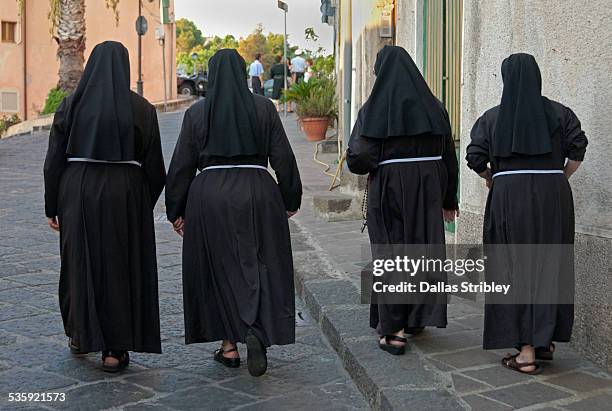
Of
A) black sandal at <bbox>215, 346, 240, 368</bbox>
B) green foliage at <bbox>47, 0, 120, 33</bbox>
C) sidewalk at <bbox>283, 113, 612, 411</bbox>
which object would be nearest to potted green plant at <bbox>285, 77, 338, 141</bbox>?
green foliage at <bbox>47, 0, 120, 33</bbox>

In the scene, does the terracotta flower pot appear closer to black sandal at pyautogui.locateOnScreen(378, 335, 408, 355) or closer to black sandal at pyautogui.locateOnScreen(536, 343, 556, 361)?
black sandal at pyautogui.locateOnScreen(378, 335, 408, 355)

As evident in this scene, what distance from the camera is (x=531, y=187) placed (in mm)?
5148

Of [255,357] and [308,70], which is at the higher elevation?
[308,70]

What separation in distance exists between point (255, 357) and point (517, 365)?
1.38 meters

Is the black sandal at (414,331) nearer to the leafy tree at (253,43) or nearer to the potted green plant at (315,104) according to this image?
the potted green plant at (315,104)

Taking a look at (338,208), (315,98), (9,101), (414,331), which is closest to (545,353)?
(414,331)

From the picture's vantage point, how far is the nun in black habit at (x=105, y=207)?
546 cm

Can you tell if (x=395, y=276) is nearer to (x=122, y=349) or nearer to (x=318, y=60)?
(x=122, y=349)

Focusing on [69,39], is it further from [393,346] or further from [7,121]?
[393,346]

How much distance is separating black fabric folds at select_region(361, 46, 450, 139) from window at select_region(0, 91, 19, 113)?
31.5 m

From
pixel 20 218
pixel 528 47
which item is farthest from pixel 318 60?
pixel 528 47

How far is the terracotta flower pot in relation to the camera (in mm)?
19703

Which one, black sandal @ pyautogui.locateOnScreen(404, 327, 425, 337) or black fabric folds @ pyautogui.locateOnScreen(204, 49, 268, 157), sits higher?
black fabric folds @ pyautogui.locateOnScreen(204, 49, 268, 157)

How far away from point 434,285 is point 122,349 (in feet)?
5.89
